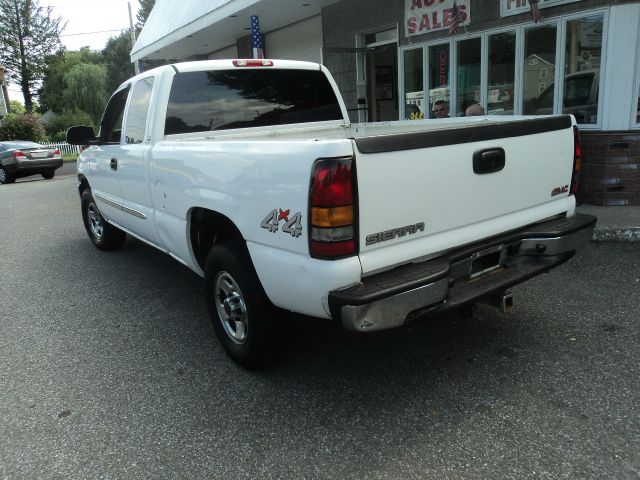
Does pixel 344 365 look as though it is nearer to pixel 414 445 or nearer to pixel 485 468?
pixel 414 445

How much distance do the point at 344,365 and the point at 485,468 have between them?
120 cm

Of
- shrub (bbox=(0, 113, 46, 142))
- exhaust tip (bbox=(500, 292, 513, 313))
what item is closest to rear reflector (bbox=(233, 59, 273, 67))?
exhaust tip (bbox=(500, 292, 513, 313))

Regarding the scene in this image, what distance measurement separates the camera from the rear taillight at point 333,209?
8.08 feet

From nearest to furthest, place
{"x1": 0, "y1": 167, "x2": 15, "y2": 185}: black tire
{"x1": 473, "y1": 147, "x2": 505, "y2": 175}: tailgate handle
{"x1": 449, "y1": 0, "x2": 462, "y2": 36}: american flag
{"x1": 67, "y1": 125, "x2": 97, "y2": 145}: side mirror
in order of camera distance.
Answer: {"x1": 473, "y1": 147, "x2": 505, "y2": 175}: tailgate handle → {"x1": 67, "y1": 125, "x2": 97, "y2": 145}: side mirror → {"x1": 449, "y1": 0, "x2": 462, "y2": 36}: american flag → {"x1": 0, "y1": 167, "x2": 15, "y2": 185}: black tire

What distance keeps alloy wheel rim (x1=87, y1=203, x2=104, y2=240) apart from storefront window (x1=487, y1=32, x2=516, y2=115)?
20.6 ft

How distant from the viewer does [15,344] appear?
404 centimetres

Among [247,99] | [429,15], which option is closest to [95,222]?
[247,99]

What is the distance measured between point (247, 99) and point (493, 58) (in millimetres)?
5650

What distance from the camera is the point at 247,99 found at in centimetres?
450

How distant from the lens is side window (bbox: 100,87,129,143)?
5.24 metres

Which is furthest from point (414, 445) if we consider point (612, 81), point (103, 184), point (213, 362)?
point (612, 81)

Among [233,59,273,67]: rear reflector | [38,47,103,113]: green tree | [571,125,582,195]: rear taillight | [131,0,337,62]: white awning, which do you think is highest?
[38,47,103,113]: green tree

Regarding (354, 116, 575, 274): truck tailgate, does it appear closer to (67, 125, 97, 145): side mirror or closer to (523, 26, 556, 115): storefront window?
(67, 125, 97, 145): side mirror

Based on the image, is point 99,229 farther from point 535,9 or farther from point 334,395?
point 535,9
